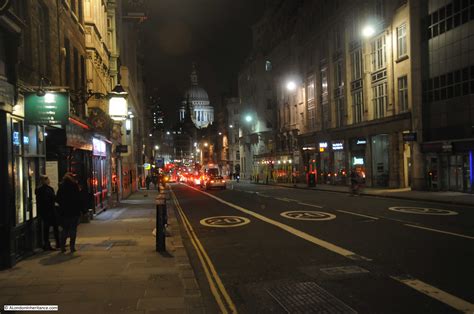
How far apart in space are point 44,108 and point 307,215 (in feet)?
34.9

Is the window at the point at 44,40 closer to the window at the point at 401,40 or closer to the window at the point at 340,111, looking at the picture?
the window at the point at 401,40

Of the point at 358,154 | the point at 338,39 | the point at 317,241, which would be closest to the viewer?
the point at 317,241

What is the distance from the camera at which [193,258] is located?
10.3 m

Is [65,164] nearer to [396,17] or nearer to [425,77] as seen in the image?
[425,77]

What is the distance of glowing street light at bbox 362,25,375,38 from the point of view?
35319 millimetres

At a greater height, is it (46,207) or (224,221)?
(46,207)

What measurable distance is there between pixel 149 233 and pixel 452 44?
2284cm

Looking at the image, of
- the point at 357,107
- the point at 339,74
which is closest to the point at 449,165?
the point at 357,107

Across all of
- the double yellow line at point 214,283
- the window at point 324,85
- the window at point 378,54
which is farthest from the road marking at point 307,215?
the window at point 324,85

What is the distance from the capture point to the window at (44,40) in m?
12.2

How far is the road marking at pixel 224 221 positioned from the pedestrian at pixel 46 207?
6096 millimetres

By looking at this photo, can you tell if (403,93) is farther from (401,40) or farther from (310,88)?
(310,88)

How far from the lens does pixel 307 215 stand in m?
17.5

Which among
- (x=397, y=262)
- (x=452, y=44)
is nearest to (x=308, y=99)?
(x=452, y=44)
